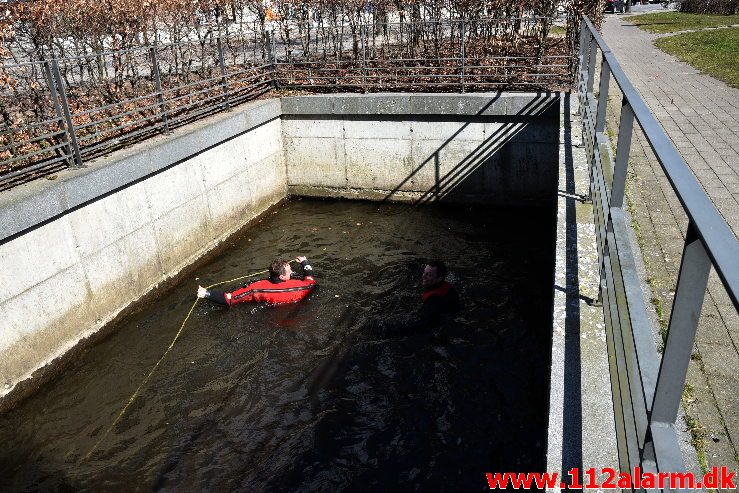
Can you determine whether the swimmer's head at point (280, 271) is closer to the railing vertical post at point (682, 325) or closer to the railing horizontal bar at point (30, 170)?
the railing horizontal bar at point (30, 170)

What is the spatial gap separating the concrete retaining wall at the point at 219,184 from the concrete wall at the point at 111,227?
0.02m

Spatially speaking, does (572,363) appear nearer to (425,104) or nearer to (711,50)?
(425,104)

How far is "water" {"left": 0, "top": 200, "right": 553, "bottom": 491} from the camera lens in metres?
5.85

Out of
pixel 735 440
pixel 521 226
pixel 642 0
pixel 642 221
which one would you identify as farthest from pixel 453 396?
pixel 642 0

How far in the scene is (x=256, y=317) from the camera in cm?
836

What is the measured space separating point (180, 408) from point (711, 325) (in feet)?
17.1

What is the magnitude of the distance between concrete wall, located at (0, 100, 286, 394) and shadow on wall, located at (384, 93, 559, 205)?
3655mm

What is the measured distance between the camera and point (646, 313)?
2432 mm

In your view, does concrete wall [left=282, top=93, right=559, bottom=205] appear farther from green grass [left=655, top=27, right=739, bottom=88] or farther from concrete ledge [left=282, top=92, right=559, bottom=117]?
green grass [left=655, top=27, right=739, bottom=88]

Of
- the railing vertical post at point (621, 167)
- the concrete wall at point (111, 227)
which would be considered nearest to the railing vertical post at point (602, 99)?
the railing vertical post at point (621, 167)

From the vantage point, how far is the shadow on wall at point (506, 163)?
11.5m

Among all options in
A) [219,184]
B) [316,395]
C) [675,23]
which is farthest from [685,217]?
[675,23]

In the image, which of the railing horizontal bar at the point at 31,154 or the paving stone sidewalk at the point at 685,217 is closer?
the paving stone sidewalk at the point at 685,217

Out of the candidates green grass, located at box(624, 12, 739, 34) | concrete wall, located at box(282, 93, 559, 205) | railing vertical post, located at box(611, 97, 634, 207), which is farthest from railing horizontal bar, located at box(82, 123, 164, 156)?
green grass, located at box(624, 12, 739, 34)
